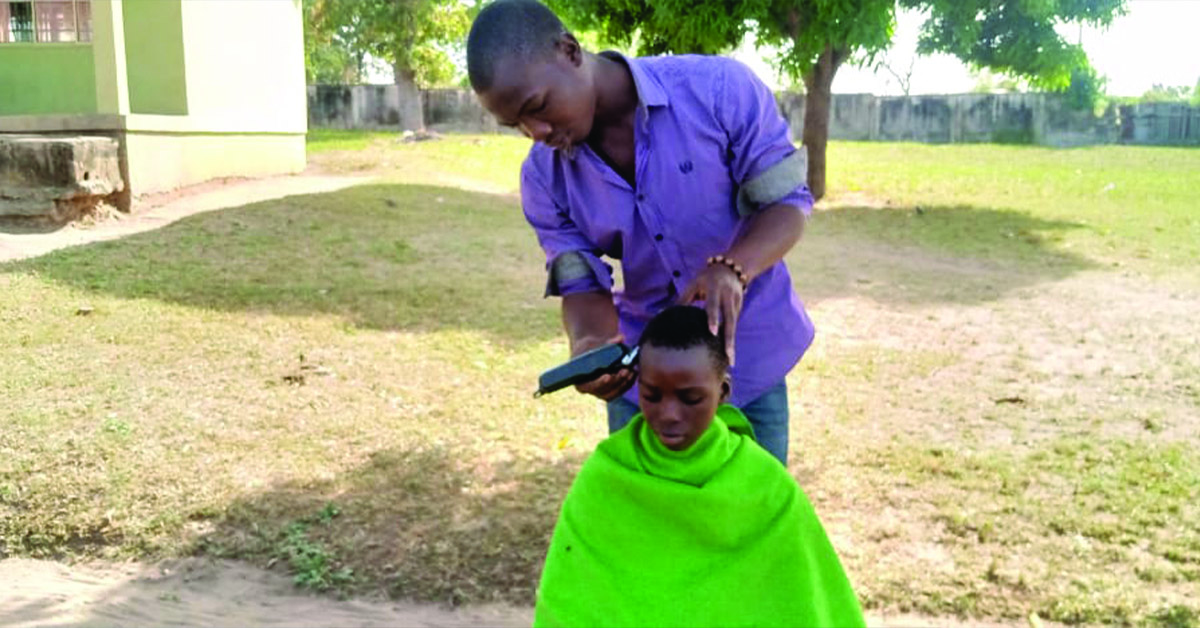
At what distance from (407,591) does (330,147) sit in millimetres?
18314

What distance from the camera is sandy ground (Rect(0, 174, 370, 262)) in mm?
9438

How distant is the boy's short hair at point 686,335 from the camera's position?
2.11 meters

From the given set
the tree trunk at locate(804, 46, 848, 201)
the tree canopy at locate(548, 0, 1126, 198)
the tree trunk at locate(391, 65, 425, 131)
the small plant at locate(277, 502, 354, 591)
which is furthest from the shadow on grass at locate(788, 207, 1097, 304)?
the tree trunk at locate(391, 65, 425, 131)

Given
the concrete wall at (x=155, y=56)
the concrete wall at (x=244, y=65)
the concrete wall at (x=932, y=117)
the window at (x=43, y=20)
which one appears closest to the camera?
the window at (x=43, y=20)

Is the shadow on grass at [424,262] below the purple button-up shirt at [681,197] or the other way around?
below

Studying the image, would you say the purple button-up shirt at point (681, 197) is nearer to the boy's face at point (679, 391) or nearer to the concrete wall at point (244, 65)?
the boy's face at point (679, 391)

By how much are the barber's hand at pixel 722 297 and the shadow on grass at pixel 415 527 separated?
1.94 metres

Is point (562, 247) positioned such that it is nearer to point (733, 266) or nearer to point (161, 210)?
point (733, 266)

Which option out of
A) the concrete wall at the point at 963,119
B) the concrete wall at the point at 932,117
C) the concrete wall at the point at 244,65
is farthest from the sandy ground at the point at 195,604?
the concrete wall at the point at 932,117

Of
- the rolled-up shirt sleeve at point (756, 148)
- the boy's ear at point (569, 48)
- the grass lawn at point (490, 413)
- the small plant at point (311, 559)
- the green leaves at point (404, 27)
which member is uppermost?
the green leaves at point (404, 27)

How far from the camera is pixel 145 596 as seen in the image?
381 cm

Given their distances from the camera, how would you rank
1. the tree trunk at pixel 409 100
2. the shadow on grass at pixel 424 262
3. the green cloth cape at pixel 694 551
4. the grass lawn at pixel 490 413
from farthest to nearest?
the tree trunk at pixel 409 100, the shadow on grass at pixel 424 262, the grass lawn at pixel 490 413, the green cloth cape at pixel 694 551

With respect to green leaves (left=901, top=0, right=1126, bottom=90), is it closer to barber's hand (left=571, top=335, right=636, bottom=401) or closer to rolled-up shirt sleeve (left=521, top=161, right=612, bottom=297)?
rolled-up shirt sleeve (left=521, top=161, right=612, bottom=297)

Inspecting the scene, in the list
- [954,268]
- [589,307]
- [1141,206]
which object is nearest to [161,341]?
[589,307]
